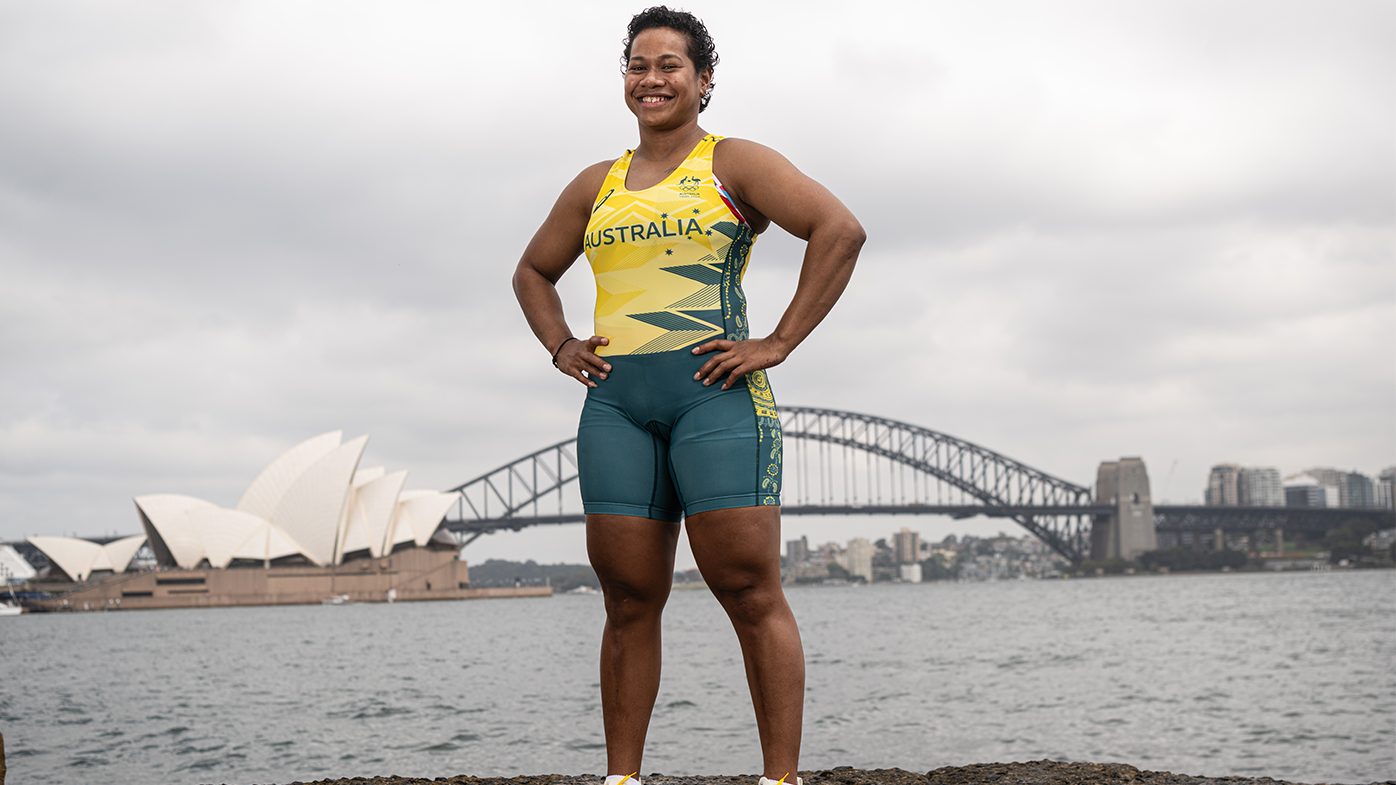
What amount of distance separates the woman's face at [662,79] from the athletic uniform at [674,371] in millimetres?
159

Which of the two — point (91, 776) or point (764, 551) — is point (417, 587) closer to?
point (91, 776)

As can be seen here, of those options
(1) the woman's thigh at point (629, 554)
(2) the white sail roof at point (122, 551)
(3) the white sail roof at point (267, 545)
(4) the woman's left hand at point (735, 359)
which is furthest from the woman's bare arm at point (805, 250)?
(2) the white sail roof at point (122, 551)

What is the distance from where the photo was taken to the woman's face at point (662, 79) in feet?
9.34

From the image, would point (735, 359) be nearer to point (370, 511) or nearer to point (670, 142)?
point (670, 142)

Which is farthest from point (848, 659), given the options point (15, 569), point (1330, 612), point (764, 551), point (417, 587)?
point (15, 569)

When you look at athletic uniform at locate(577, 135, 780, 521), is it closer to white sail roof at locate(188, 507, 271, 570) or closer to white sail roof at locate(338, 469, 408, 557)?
white sail roof at locate(338, 469, 408, 557)

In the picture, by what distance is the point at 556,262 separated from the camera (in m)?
3.10

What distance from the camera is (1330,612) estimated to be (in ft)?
116

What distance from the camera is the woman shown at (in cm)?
266

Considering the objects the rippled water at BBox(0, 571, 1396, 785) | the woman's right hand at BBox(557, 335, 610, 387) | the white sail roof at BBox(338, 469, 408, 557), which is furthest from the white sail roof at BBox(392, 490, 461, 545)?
the woman's right hand at BBox(557, 335, 610, 387)

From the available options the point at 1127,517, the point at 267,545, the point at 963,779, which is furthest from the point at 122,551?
the point at 963,779

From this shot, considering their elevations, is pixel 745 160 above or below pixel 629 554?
above

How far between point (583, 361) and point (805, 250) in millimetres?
635

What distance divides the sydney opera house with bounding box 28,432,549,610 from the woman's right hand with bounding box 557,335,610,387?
68.5 meters
